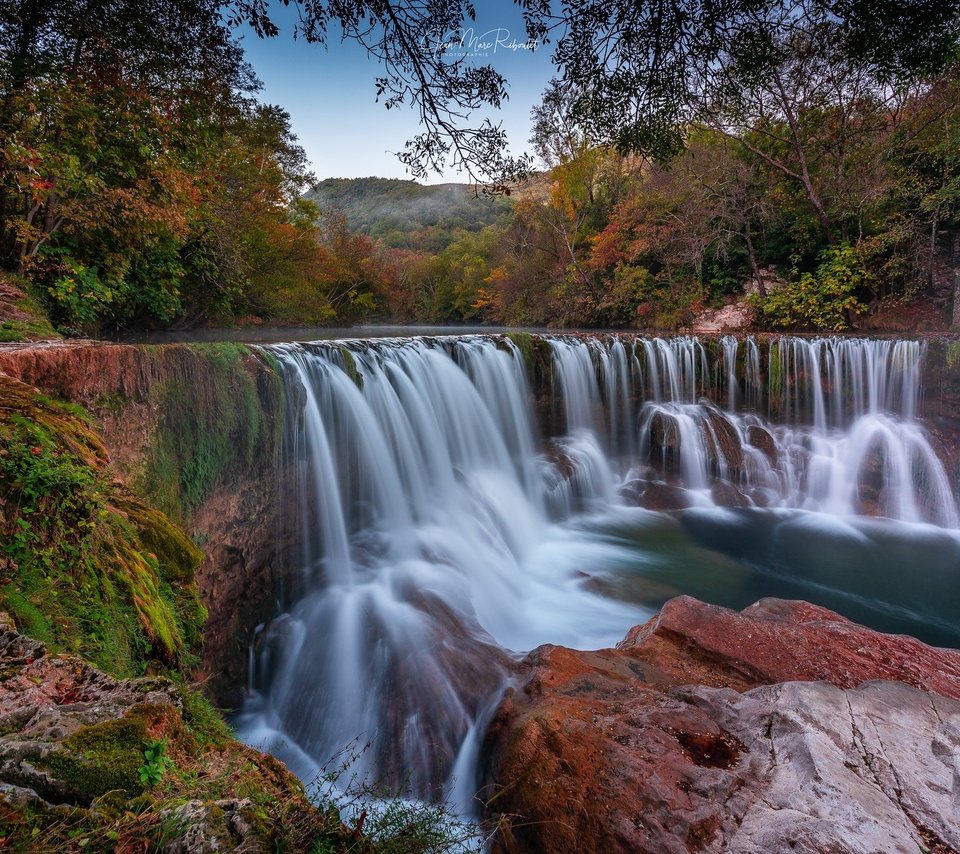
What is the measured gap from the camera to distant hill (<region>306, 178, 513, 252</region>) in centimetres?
5362

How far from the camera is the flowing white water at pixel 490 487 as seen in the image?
14.8ft

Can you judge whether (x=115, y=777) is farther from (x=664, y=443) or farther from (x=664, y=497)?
(x=664, y=443)

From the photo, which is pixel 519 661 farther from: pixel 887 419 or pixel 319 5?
pixel 887 419

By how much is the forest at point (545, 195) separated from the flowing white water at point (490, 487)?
145 inches

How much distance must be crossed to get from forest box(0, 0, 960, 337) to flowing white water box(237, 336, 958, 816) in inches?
145

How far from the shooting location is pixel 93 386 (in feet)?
13.6

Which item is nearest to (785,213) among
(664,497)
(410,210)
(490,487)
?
(664,497)

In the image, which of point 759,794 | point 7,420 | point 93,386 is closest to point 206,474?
point 93,386

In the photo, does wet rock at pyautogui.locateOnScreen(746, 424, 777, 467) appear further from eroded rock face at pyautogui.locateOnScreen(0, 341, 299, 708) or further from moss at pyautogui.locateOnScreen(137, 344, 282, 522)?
moss at pyautogui.locateOnScreen(137, 344, 282, 522)

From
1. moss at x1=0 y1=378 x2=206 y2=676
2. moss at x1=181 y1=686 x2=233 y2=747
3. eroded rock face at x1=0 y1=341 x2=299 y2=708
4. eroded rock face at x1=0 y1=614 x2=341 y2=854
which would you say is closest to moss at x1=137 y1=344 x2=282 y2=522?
eroded rock face at x1=0 y1=341 x2=299 y2=708

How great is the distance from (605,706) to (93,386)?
5.08 metres

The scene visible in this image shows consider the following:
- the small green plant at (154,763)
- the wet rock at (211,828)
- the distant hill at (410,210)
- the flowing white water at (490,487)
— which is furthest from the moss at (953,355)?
the distant hill at (410,210)

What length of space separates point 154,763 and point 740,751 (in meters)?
2.86

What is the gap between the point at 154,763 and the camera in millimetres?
1354
